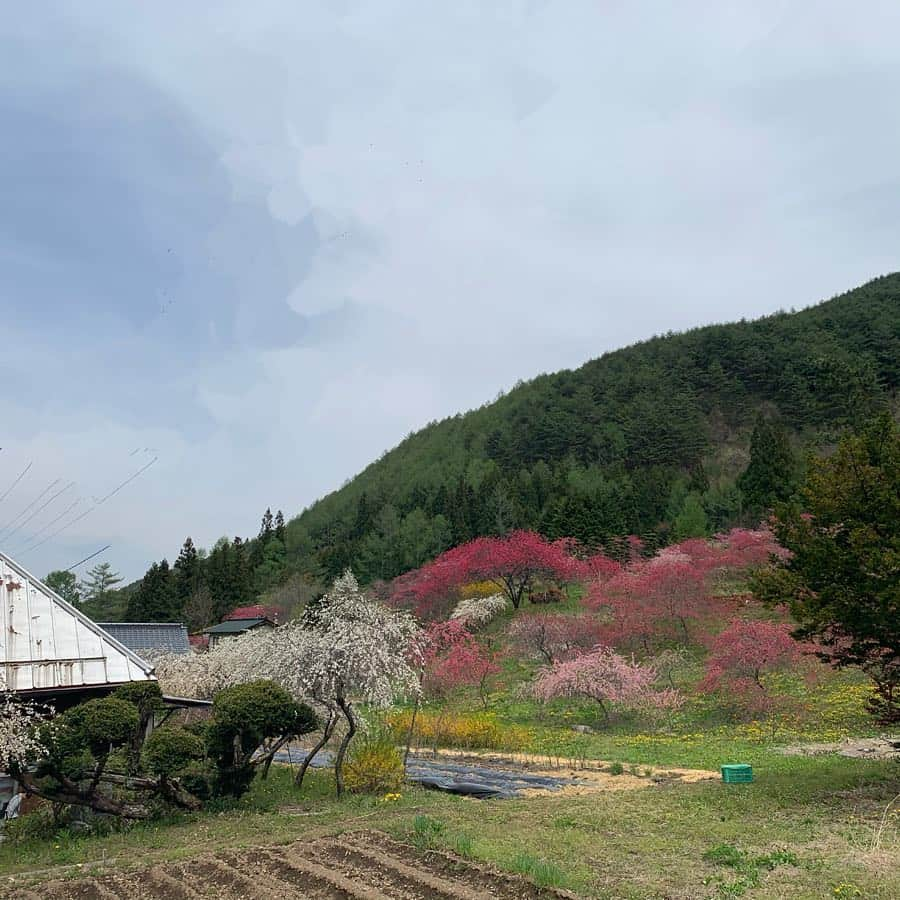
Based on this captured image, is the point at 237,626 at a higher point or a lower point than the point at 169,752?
higher

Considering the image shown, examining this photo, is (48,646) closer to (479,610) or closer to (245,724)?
(245,724)

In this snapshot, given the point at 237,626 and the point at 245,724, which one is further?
the point at 237,626

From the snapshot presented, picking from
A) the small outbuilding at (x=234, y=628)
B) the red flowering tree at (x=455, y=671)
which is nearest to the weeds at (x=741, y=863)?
the red flowering tree at (x=455, y=671)

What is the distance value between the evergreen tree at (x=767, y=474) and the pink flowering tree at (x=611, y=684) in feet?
70.7

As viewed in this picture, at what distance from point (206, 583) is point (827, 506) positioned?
48447mm

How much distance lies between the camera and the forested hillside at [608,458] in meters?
49.1

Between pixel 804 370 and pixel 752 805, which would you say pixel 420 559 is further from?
pixel 804 370

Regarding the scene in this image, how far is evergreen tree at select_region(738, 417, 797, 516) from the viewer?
41.5 metres

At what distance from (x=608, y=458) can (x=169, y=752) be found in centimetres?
6847

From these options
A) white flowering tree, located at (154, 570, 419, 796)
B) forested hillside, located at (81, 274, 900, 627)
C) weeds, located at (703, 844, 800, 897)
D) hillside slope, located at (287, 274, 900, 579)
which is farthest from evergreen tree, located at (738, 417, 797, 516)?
weeds, located at (703, 844, 800, 897)

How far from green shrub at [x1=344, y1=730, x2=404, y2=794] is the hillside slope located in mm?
32610

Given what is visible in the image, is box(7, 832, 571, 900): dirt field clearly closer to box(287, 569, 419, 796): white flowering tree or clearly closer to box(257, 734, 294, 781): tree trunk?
box(257, 734, 294, 781): tree trunk

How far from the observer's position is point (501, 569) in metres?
38.0

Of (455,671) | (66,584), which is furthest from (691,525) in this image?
(66,584)
